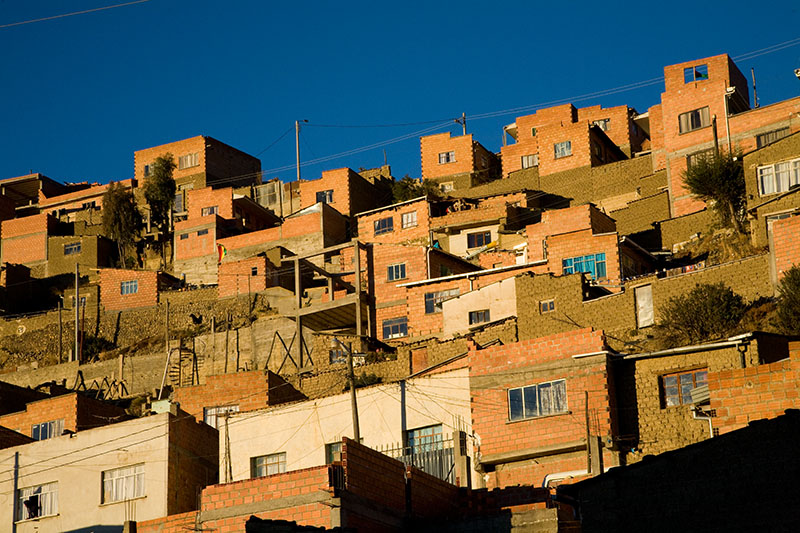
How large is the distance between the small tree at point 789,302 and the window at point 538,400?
866 centimetres

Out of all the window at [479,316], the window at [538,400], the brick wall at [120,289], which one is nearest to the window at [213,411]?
the window at [479,316]

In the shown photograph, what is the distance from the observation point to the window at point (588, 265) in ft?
149

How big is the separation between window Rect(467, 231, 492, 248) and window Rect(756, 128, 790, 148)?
1301 cm

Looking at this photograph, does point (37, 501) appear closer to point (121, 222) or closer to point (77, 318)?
point (77, 318)

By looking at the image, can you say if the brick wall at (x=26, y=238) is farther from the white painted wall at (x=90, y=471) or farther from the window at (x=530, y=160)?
the white painted wall at (x=90, y=471)

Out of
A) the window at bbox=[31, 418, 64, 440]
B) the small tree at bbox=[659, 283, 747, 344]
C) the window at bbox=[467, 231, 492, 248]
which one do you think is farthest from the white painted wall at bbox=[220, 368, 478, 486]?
the window at bbox=[467, 231, 492, 248]

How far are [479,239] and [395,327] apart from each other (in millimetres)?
8107

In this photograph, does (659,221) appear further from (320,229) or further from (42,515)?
(42,515)

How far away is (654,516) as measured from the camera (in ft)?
61.8

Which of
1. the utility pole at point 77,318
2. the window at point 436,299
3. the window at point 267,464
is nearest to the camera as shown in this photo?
the window at point 267,464

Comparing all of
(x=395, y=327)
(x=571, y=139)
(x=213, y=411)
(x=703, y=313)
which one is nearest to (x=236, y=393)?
(x=213, y=411)

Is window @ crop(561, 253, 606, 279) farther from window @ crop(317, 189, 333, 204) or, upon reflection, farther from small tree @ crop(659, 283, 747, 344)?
window @ crop(317, 189, 333, 204)

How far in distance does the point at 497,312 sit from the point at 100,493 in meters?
17.0

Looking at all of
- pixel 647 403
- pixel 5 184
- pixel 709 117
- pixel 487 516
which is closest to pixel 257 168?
pixel 5 184
